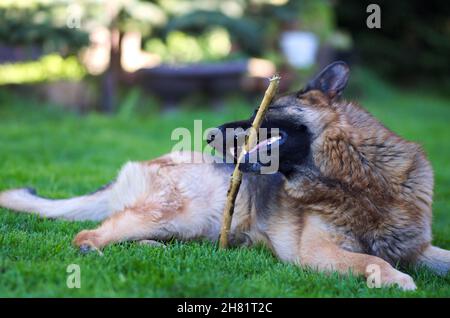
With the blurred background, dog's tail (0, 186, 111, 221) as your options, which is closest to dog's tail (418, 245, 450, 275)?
dog's tail (0, 186, 111, 221)

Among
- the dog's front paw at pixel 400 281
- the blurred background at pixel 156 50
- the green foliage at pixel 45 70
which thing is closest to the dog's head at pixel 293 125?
the dog's front paw at pixel 400 281

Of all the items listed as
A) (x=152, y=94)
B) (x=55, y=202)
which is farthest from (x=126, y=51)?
(x=55, y=202)

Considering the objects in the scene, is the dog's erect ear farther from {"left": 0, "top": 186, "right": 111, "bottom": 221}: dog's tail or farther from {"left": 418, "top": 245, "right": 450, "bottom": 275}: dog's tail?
{"left": 0, "top": 186, "right": 111, "bottom": 221}: dog's tail

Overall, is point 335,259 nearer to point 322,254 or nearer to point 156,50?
point 322,254

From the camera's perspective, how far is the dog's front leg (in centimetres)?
307

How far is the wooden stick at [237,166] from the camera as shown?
3.50 meters

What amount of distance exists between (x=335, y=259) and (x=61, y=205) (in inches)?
81.6

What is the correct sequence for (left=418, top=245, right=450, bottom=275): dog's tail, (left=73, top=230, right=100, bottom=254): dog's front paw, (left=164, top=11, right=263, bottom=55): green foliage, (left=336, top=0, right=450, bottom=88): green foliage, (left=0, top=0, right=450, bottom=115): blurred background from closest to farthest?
(left=73, top=230, right=100, bottom=254): dog's front paw, (left=418, top=245, right=450, bottom=275): dog's tail, (left=0, top=0, right=450, bottom=115): blurred background, (left=164, top=11, right=263, bottom=55): green foliage, (left=336, top=0, right=450, bottom=88): green foliage

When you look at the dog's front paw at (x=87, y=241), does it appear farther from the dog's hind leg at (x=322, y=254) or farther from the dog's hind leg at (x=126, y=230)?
the dog's hind leg at (x=322, y=254)

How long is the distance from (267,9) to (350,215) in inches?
391

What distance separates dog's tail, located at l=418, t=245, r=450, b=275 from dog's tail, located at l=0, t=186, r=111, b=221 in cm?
223

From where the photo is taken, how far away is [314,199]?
11.6 feet

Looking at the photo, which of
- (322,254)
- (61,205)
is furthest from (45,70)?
(322,254)

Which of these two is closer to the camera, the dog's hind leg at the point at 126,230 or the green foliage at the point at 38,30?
the dog's hind leg at the point at 126,230
